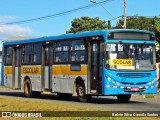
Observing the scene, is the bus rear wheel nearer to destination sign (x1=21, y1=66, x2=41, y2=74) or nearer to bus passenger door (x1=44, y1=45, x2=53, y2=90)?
destination sign (x1=21, y1=66, x2=41, y2=74)

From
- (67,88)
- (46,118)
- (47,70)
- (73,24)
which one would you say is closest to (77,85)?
(67,88)

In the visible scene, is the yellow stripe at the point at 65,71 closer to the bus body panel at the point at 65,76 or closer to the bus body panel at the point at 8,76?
the bus body panel at the point at 65,76

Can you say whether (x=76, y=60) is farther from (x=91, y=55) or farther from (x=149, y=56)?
(x=149, y=56)

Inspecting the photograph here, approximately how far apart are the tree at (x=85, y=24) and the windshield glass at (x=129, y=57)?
204 ft

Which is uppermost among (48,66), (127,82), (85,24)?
(85,24)

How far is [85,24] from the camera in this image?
85.4 metres

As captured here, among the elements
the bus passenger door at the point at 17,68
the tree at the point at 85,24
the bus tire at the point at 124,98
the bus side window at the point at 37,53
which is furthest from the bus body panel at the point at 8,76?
the tree at the point at 85,24

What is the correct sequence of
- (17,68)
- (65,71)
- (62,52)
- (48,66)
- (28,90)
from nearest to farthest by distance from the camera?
(65,71) < (62,52) < (48,66) < (28,90) < (17,68)

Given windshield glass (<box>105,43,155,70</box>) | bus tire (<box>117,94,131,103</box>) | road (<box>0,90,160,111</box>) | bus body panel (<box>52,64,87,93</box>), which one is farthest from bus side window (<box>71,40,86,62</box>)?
bus tire (<box>117,94,131,103</box>)

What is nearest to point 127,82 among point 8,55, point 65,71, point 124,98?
point 124,98

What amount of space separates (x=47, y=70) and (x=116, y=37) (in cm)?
569

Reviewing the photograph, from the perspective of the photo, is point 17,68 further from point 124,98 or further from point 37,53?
point 124,98

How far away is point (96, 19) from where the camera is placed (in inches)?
3423

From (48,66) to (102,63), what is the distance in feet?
17.0
